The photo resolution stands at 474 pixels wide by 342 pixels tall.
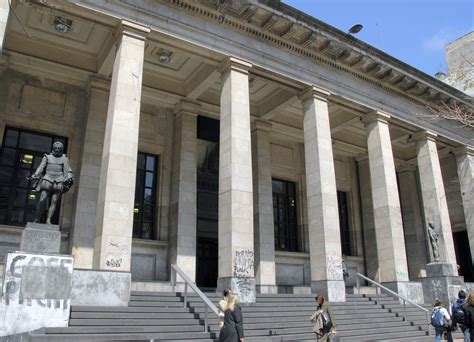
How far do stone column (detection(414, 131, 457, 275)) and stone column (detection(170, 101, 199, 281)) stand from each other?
37.8 ft

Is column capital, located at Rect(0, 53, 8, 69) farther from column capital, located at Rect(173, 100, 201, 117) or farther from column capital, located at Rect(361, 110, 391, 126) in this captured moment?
column capital, located at Rect(361, 110, 391, 126)

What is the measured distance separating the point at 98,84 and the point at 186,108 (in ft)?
12.8

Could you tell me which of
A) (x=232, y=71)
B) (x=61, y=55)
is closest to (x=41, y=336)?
(x=232, y=71)

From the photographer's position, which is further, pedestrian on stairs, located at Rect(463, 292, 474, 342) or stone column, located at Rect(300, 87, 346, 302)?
stone column, located at Rect(300, 87, 346, 302)

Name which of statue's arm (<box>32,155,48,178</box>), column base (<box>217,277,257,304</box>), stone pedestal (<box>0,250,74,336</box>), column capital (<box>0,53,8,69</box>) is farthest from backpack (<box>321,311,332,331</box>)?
column capital (<box>0,53,8,69</box>)

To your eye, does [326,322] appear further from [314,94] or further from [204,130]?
[204,130]

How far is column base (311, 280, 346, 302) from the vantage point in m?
15.1

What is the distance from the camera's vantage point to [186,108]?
19094 millimetres

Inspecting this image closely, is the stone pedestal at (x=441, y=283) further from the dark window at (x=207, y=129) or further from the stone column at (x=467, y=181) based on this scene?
the dark window at (x=207, y=129)

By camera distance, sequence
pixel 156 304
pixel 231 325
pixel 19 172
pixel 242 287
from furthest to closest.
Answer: pixel 19 172 < pixel 242 287 < pixel 156 304 < pixel 231 325

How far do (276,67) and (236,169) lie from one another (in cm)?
509

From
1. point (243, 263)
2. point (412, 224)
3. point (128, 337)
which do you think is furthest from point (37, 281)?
point (412, 224)

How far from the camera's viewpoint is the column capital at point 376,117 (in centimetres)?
1983

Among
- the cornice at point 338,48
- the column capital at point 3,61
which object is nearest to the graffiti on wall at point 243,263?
the cornice at point 338,48
